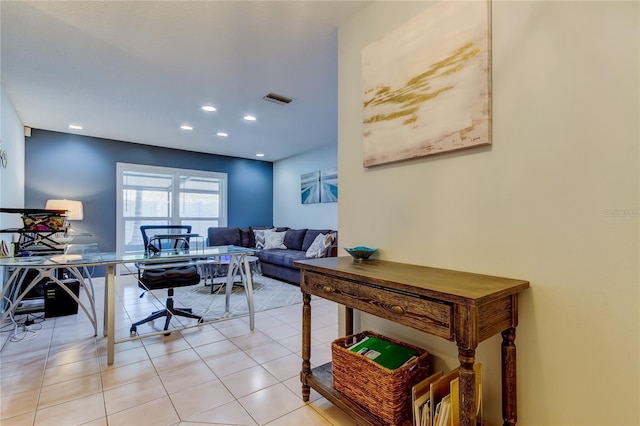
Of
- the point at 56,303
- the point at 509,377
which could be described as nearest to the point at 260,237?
the point at 56,303

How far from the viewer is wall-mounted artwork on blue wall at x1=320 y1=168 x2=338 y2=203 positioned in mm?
5465

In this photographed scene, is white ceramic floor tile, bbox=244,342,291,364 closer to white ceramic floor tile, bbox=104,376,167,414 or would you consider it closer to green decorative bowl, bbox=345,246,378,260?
white ceramic floor tile, bbox=104,376,167,414

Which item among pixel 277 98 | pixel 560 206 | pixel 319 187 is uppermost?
pixel 277 98

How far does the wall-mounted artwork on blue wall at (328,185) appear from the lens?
5.46m

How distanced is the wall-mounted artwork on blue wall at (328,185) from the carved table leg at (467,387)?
4.42 m

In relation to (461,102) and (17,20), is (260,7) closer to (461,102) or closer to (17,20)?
(461,102)

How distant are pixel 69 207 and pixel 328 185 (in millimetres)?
4017

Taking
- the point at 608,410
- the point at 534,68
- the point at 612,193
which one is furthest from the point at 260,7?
the point at 608,410

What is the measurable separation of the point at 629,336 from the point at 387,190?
3.75 feet

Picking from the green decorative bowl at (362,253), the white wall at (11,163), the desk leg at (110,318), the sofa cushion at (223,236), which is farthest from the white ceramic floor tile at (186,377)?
the sofa cushion at (223,236)

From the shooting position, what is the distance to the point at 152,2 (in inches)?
72.6

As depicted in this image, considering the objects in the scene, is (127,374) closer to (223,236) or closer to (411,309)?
(411,309)

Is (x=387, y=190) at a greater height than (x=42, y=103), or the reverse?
(x=42, y=103)

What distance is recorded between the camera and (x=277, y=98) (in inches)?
130
